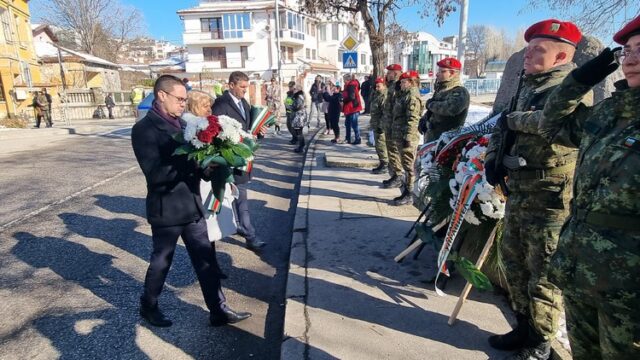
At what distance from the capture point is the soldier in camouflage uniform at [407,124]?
230 inches

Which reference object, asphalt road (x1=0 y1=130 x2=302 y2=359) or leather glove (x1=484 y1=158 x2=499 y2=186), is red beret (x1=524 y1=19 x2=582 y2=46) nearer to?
leather glove (x1=484 y1=158 x2=499 y2=186)

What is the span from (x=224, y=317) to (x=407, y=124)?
153 inches

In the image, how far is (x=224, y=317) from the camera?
127 inches

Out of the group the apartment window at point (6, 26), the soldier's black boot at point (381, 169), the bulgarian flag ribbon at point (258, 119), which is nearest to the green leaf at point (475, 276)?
the bulgarian flag ribbon at point (258, 119)

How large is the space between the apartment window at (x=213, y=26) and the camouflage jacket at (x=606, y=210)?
180 feet

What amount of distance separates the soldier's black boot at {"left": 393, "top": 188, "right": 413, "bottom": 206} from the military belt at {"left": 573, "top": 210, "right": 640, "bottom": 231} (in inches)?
161

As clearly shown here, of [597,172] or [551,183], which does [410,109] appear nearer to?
[551,183]

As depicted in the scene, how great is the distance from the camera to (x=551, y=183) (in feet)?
7.70

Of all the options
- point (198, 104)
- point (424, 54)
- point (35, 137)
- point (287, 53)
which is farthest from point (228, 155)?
point (424, 54)

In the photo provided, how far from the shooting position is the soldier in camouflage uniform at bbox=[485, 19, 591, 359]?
7.66ft

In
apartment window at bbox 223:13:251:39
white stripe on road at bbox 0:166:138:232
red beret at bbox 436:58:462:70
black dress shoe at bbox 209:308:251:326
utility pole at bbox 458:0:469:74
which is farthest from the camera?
apartment window at bbox 223:13:251:39

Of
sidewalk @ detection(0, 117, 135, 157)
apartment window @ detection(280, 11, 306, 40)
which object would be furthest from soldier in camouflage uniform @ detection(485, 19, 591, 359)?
apartment window @ detection(280, 11, 306, 40)

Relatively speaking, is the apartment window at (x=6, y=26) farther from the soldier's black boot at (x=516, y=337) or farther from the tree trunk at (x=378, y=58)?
the soldier's black boot at (x=516, y=337)

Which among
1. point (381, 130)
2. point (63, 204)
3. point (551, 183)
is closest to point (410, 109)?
point (381, 130)
